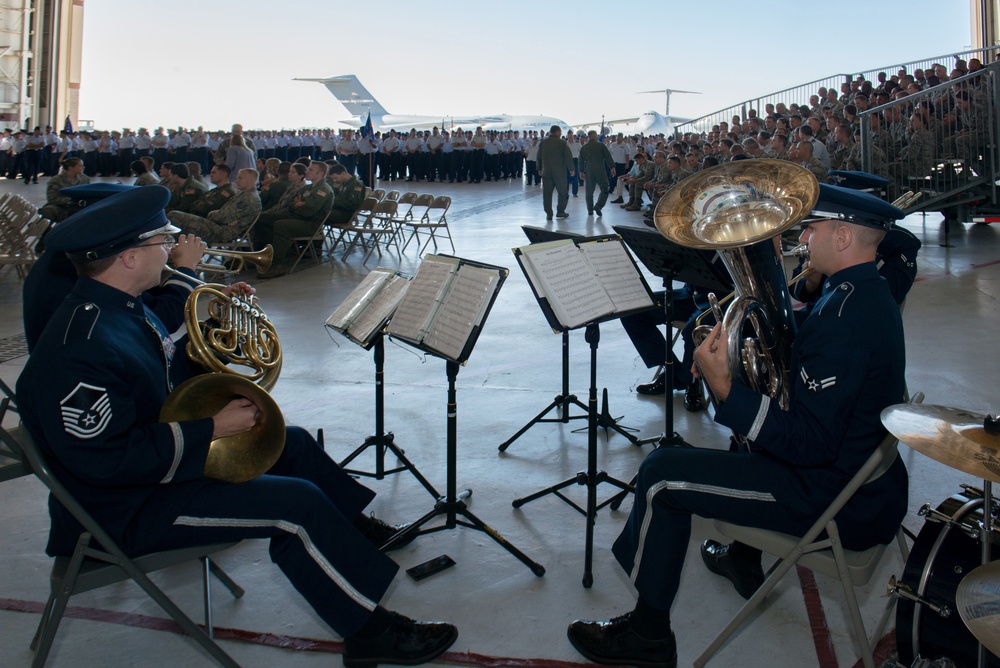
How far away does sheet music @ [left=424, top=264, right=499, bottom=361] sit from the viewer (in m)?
2.86

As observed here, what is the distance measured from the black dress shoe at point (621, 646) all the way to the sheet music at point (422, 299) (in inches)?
46.7

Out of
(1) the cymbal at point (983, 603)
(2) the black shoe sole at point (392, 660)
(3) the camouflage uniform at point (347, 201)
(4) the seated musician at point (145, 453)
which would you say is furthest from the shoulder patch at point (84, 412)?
(3) the camouflage uniform at point (347, 201)

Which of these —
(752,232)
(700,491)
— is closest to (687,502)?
(700,491)

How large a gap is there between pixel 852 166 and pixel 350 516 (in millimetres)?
8864

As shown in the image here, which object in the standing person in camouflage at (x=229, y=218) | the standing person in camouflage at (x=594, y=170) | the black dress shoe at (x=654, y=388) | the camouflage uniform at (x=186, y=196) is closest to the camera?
the black dress shoe at (x=654, y=388)

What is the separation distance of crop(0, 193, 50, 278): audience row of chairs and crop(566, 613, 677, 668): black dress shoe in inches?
293

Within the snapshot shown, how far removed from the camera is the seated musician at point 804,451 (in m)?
2.19

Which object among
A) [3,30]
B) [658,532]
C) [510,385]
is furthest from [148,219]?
[3,30]

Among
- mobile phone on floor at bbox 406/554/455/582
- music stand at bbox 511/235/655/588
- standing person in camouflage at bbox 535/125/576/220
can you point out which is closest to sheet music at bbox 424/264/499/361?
music stand at bbox 511/235/655/588

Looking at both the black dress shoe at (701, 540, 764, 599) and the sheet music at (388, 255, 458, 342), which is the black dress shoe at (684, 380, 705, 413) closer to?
the black dress shoe at (701, 540, 764, 599)

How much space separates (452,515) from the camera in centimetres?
322

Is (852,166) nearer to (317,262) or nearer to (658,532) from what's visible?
(317,262)

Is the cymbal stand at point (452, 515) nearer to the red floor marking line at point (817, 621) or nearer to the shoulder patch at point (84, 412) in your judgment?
the red floor marking line at point (817, 621)

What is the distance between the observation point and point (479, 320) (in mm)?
2844
